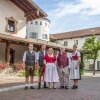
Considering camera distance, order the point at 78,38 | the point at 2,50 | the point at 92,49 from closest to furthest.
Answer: the point at 2,50
the point at 92,49
the point at 78,38

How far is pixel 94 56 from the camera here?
39500 mm

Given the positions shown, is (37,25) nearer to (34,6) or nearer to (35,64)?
(34,6)

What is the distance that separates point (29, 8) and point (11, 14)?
1804mm

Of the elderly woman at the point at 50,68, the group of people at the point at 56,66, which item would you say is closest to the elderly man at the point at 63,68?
the group of people at the point at 56,66

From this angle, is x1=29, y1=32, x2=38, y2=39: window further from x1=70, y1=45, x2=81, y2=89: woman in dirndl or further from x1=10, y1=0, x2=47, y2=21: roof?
x1=70, y1=45, x2=81, y2=89: woman in dirndl

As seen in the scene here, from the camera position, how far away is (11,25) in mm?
26422

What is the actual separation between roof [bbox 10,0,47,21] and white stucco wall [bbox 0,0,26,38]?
36cm

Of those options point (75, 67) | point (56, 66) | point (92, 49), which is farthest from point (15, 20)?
point (92, 49)

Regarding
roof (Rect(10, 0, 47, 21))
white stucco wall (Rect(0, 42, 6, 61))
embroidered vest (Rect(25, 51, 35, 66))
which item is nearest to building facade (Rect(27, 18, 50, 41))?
roof (Rect(10, 0, 47, 21))

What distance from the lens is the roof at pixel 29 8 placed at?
26078 millimetres

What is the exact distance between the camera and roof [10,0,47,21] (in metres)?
26.1

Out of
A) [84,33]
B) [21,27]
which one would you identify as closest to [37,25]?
[84,33]

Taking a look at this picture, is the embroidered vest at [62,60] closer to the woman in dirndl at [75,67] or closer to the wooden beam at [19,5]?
the woman in dirndl at [75,67]

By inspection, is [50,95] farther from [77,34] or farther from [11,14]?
[77,34]
